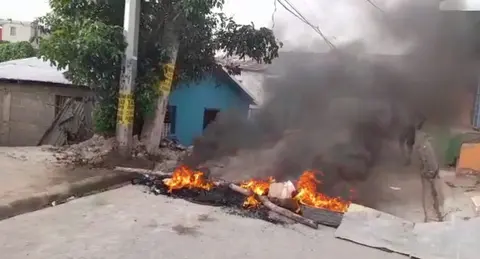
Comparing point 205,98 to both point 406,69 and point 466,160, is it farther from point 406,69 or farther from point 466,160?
point 466,160

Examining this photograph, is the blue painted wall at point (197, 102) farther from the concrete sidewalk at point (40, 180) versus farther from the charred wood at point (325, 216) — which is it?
the charred wood at point (325, 216)

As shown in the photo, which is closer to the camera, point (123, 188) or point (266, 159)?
point (123, 188)

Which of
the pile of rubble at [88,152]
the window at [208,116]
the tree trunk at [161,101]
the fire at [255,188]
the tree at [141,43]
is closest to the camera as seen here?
the fire at [255,188]

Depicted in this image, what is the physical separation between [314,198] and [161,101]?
4.87m

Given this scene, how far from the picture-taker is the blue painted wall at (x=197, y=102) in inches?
701

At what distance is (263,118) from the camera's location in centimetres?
1429

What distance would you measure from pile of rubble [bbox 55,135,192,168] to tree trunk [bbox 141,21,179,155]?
0.20 m

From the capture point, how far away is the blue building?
17.7 meters

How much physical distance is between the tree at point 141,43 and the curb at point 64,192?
2286 millimetres

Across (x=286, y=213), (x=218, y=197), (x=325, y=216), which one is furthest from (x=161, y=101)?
(x=325, y=216)

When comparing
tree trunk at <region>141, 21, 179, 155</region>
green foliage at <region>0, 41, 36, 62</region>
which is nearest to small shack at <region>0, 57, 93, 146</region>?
tree trunk at <region>141, 21, 179, 155</region>

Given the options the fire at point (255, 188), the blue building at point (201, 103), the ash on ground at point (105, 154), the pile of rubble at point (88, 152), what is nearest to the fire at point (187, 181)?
the fire at point (255, 188)

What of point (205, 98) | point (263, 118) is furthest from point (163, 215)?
point (205, 98)

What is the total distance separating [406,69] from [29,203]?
889 cm
